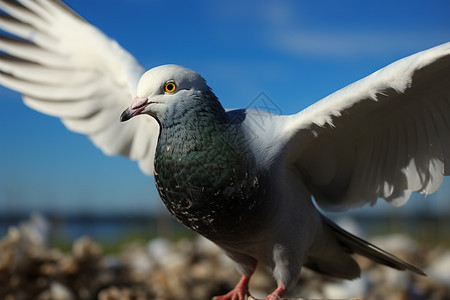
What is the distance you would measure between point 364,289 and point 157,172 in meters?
2.41

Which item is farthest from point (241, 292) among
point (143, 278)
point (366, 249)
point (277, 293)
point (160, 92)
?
point (143, 278)

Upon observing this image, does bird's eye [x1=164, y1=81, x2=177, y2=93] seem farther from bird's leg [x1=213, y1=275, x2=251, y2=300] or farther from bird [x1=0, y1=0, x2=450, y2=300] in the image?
bird's leg [x1=213, y1=275, x2=251, y2=300]

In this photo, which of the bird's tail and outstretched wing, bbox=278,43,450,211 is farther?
the bird's tail

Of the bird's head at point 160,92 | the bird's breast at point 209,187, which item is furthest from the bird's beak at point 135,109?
the bird's breast at point 209,187

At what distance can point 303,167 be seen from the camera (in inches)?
97.1

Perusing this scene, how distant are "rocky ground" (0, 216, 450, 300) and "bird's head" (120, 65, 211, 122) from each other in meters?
1.75

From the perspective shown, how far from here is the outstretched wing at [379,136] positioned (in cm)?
192

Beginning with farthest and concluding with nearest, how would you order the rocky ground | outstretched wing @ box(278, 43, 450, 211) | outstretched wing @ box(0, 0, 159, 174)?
the rocky ground → outstretched wing @ box(0, 0, 159, 174) → outstretched wing @ box(278, 43, 450, 211)

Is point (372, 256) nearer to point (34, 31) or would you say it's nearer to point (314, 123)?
point (314, 123)

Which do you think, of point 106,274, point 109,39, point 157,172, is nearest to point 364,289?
point 106,274

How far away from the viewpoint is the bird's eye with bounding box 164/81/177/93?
6.46ft

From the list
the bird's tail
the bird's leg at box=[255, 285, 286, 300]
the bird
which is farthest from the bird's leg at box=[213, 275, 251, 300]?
the bird's tail

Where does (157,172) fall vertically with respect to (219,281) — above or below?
above

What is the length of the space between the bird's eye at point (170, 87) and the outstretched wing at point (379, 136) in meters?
0.55
